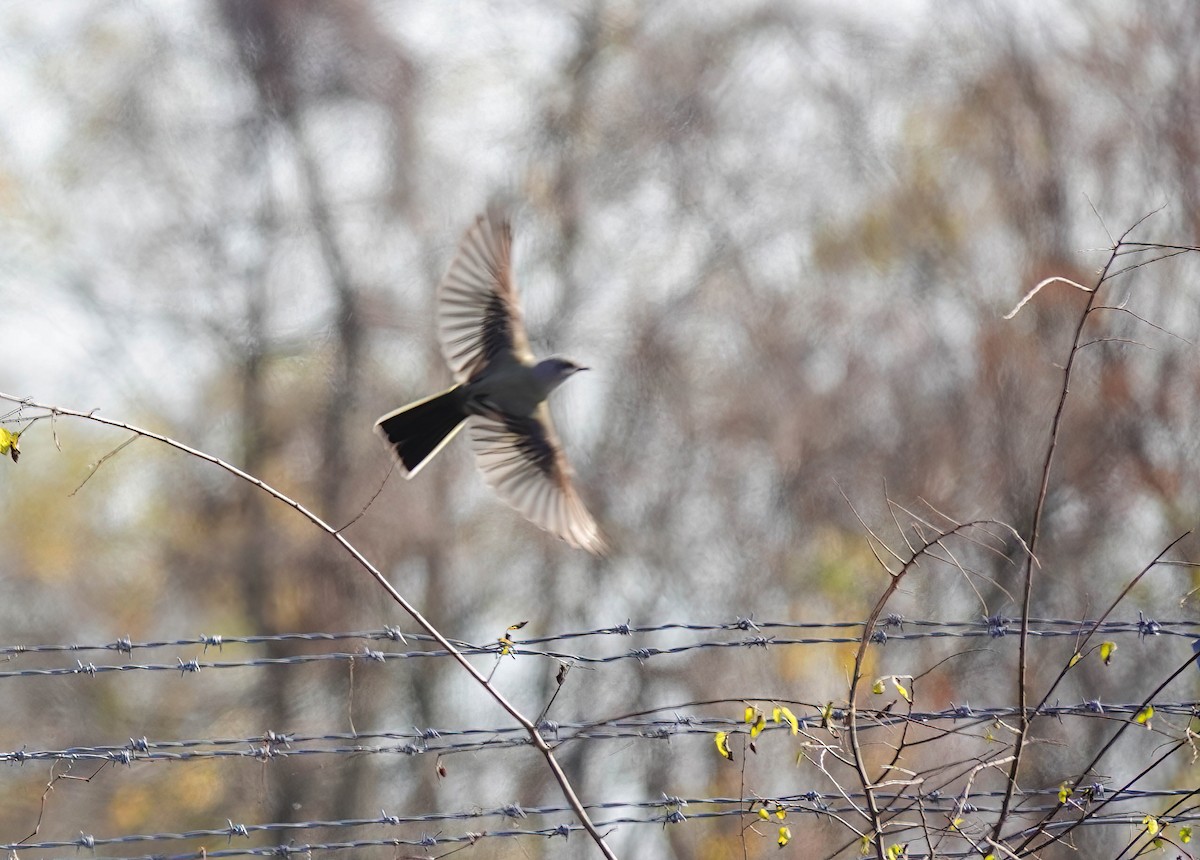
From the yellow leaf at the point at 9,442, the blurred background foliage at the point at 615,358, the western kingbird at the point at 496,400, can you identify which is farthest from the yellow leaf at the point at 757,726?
the blurred background foliage at the point at 615,358

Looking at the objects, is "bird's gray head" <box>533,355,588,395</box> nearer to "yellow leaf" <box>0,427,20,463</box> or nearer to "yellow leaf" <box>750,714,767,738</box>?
"yellow leaf" <box>750,714,767,738</box>

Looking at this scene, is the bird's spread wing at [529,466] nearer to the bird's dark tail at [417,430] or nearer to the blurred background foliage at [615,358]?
the bird's dark tail at [417,430]

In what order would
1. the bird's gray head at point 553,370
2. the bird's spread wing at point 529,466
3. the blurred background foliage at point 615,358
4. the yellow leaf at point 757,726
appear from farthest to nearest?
the blurred background foliage at point 615,358 < the bird's spread wing at point 529,466 < the bird's gray head at point 553,370 < the yellow leaf at point 757,726

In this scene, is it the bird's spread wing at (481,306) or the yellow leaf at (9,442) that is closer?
the yellow leaf at (9,442)

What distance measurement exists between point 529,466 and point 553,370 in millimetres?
553

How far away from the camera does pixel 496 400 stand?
6109 mm

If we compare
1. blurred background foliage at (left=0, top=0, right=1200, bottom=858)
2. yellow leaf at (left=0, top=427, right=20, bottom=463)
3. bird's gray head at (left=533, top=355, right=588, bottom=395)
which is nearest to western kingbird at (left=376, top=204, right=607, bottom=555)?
bird's gray head at (left=533, top=355, right=588, bottom=395)

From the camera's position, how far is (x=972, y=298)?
62.1ft

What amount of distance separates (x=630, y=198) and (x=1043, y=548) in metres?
5.97

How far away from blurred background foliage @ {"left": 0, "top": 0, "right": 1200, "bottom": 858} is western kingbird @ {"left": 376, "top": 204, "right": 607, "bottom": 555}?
885 centimetres

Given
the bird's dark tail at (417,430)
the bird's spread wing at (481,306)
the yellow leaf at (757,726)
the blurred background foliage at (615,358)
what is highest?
the blurred background foliage at (615,358)

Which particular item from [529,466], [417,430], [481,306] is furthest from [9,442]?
[529,466]

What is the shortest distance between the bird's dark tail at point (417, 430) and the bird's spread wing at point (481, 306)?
0.76ft

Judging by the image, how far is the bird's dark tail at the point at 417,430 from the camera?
233 inches
